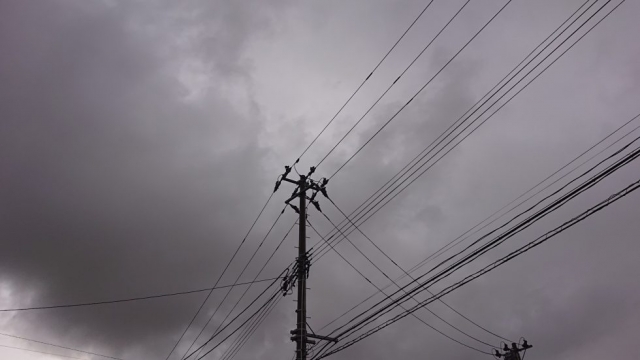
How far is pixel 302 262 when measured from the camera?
18266 mm

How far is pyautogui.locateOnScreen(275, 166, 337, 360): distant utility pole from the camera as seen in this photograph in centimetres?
1697

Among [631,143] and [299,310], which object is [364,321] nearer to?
[299,310]

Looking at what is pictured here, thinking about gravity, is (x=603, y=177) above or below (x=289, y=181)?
below

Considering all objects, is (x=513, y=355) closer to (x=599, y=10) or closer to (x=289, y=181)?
(x=289, y=181)

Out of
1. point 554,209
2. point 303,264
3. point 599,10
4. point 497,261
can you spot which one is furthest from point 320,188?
point 599,10

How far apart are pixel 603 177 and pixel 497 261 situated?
350cm

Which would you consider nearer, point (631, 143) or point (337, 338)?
point (631, 143)

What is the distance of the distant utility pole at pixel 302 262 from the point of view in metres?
17.0

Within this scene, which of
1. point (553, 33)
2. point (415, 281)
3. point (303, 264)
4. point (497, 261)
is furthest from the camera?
point (303, 264)

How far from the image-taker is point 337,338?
17156mm

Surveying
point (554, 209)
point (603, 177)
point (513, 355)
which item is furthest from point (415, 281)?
point (513, 355)

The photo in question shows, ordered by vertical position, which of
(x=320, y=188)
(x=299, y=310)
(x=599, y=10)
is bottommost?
(x=299, y=310)

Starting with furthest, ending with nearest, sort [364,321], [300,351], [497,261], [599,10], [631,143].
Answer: [300,351] < [364,321] < [497,261] < [599,10] < [631,143]

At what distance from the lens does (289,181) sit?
792 inches
